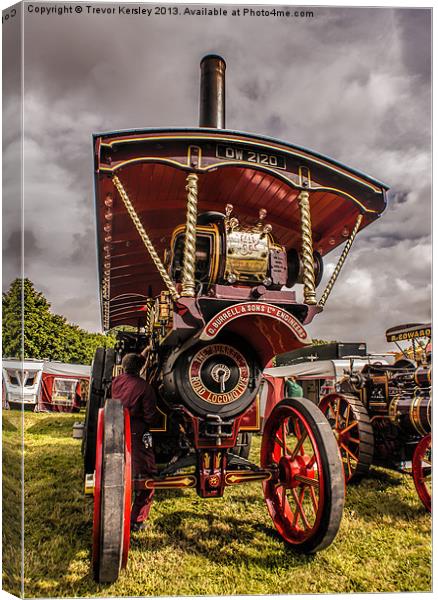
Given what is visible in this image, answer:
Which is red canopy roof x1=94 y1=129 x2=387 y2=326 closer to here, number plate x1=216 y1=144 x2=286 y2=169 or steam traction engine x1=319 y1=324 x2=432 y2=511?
number plate x1=216 y1=144 x2=286 y2=169

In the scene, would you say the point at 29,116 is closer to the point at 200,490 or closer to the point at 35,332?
the point at 35,332

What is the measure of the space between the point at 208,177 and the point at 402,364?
298 cm

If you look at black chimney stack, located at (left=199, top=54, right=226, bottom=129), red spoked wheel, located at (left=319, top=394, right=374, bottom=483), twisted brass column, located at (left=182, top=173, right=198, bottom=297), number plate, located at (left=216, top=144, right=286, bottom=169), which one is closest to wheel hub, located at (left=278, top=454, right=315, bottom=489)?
twisted brass column, located at (left=182, top=173, right=198, bottom=297)

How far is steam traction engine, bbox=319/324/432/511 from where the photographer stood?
12.9 feet

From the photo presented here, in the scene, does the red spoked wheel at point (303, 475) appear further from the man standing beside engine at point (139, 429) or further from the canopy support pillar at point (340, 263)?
the man standing beside engine at point (139, 429)

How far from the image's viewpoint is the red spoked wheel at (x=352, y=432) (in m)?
4.05

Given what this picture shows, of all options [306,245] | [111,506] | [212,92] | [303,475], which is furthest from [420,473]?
[212,92]

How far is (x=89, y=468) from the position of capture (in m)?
3.67

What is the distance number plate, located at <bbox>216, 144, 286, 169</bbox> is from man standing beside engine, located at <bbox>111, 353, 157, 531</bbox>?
131 centimetres

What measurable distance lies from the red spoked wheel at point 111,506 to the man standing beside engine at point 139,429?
0.60 metres

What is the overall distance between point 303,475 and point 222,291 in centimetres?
114

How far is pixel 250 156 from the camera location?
2.46 m

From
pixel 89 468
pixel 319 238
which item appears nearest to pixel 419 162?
pixel 319 238

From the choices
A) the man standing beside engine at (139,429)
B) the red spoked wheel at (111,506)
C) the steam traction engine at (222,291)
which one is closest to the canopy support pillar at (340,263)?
the steam traction engine at (222,291)
